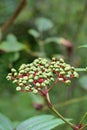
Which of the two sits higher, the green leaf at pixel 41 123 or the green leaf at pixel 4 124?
the green leaf at pixel 4 124

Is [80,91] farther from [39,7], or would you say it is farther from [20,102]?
[39,7]

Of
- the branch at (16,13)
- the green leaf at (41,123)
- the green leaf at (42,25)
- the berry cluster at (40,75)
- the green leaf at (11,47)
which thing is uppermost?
the green leaf at (42,25)

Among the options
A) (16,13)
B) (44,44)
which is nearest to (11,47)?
(16,13)

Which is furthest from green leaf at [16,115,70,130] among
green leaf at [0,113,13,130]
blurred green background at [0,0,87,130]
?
blurred green background at [0,0,87,130]

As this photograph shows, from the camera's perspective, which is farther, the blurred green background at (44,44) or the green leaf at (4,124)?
the blurred green background at (44,44)

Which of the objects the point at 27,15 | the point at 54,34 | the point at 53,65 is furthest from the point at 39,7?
the point at 53,65

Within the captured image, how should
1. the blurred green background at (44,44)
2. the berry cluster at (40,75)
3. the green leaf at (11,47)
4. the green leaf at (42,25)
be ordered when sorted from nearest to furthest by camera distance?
the berry cluster at (40,75), the green leaf at (11,47), the blurred green background at (44,44), the green leaf at (42,25)

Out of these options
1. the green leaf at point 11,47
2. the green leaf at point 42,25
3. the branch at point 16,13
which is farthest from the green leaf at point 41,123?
the green leaf at point 42,25

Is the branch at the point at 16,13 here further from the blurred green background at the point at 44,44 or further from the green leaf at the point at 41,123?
the green leaf at the point at 41,123
